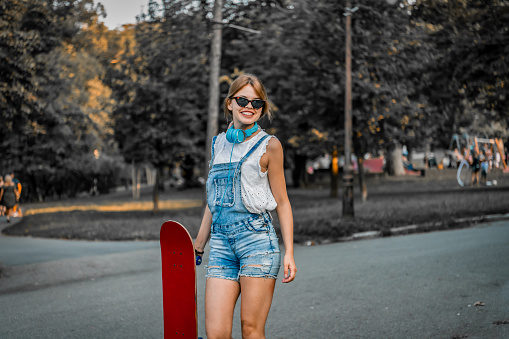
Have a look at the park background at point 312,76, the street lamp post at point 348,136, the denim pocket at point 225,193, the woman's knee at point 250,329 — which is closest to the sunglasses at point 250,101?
the denim pocket at point 225,193

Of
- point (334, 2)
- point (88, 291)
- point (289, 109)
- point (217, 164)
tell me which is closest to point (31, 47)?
point (88, 291)

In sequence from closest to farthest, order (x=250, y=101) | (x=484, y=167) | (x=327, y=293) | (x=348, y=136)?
(x=250, y=101) < (x=327, y=293) < (x=348, y=136) < (x=484, y=167)

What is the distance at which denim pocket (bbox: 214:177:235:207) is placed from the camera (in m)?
3.21

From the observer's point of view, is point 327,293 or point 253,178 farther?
point 327,293

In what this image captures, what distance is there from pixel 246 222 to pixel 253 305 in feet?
1.41

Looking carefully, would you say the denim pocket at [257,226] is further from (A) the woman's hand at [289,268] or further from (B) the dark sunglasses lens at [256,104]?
(B) the dark sunglasses lens at [256,104]

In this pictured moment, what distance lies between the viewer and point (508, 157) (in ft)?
134

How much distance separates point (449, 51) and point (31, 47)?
11.9 meters

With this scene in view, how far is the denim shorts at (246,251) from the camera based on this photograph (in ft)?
10.2

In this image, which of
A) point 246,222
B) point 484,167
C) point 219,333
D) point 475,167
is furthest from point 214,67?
point 484,167

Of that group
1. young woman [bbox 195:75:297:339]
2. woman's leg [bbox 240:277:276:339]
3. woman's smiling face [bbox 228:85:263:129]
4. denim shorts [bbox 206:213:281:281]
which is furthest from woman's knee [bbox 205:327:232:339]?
woman's smiling face [bbox 228:85:263:129]

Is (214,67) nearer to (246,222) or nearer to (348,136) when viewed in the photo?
(348,136)

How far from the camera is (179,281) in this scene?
3094mm

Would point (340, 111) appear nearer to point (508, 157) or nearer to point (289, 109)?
point (289, 109)
